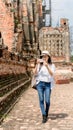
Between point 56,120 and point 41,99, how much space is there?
602 millimetres

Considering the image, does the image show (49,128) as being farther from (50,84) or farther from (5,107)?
(5,107)

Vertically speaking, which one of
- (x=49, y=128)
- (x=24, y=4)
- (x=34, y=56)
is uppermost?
(x=49, y=128)

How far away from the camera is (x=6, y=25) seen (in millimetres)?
24578

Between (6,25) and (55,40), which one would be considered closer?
(6,25)

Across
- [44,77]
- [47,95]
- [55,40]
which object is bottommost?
[55,40]

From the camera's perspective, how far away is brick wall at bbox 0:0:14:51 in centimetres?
2431

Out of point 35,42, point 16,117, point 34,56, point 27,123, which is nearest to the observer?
point 27,123

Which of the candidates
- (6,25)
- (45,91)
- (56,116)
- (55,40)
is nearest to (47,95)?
(45,91)

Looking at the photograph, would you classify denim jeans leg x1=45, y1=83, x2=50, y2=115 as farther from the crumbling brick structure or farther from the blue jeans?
the crumbling brick structure

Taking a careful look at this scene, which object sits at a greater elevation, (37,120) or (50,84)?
(50,84)

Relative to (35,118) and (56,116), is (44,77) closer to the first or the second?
(35,118)

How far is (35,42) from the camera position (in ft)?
114

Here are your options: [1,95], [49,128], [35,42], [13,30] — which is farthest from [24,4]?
[49,128]

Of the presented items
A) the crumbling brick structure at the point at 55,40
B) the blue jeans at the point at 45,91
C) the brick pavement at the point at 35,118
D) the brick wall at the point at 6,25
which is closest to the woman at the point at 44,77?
the blue jeans at the point at 45,91
